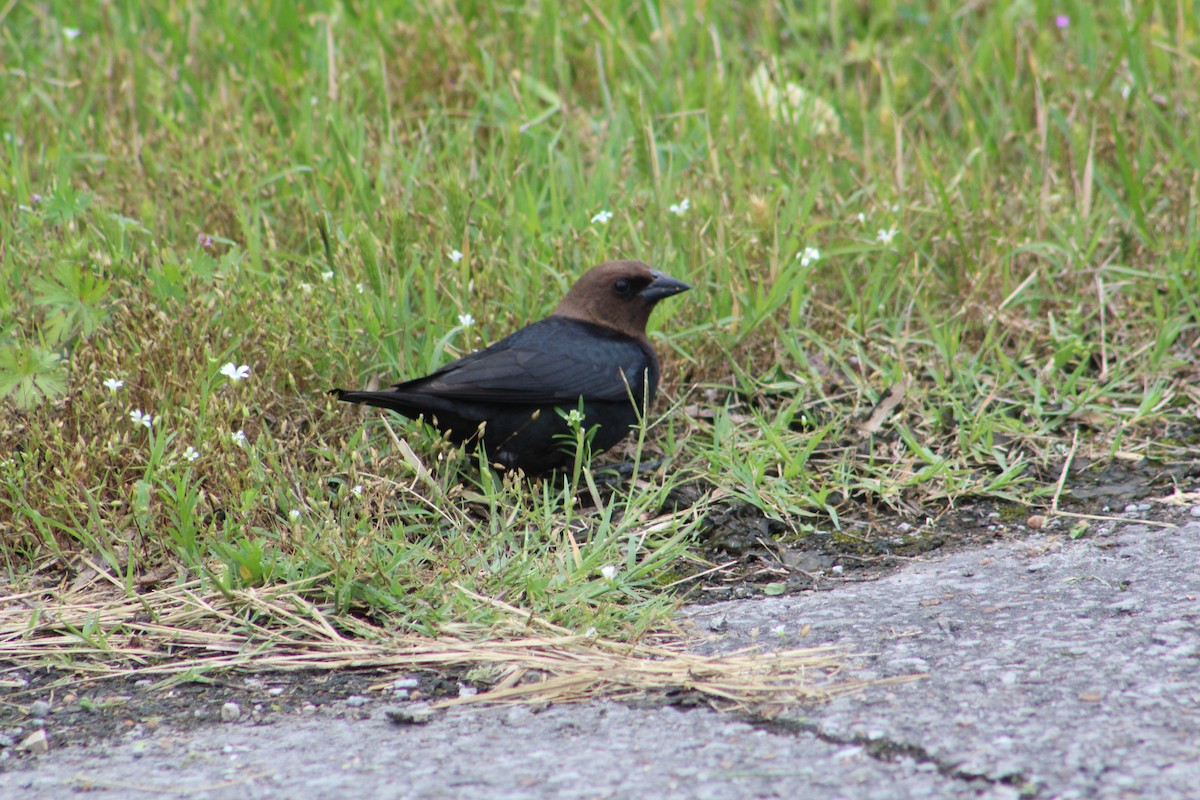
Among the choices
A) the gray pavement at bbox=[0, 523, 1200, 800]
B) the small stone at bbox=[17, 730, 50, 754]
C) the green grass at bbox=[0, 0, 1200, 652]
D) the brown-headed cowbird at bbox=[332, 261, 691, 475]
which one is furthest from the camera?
the brown-headed cowbird at bbox=[332, 261, 691, 475]

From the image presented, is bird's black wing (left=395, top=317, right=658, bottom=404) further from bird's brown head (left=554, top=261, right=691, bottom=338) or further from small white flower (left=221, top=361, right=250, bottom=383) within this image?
small white flower (left=221, top=361, right=250, bottom=383)

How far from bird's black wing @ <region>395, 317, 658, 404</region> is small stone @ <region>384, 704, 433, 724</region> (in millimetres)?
1317

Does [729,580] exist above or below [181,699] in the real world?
below

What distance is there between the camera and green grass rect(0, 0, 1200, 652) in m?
3.37

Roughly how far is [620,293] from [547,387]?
0.48 m

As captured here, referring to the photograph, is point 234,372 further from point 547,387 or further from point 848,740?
point 848,740

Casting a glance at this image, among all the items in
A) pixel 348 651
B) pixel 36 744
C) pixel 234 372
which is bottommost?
pixel 348 651

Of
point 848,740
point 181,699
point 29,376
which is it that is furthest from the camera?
point 29,376

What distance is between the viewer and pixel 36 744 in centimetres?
243

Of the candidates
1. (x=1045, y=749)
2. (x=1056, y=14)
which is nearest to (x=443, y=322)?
(x=1045, y=749)

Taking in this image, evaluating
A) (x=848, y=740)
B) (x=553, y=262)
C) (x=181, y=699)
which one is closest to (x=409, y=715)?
(x=181, y=699)

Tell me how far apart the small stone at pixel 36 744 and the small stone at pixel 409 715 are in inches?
24.1

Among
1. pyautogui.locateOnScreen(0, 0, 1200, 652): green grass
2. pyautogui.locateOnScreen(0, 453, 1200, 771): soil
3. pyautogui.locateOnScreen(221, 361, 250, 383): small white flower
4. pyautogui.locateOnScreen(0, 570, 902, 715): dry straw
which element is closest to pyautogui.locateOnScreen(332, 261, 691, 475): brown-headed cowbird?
→ pyautogui.locateOnScreen(0, 0, 1200, 652): green grass

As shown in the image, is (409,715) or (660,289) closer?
(409,715)
